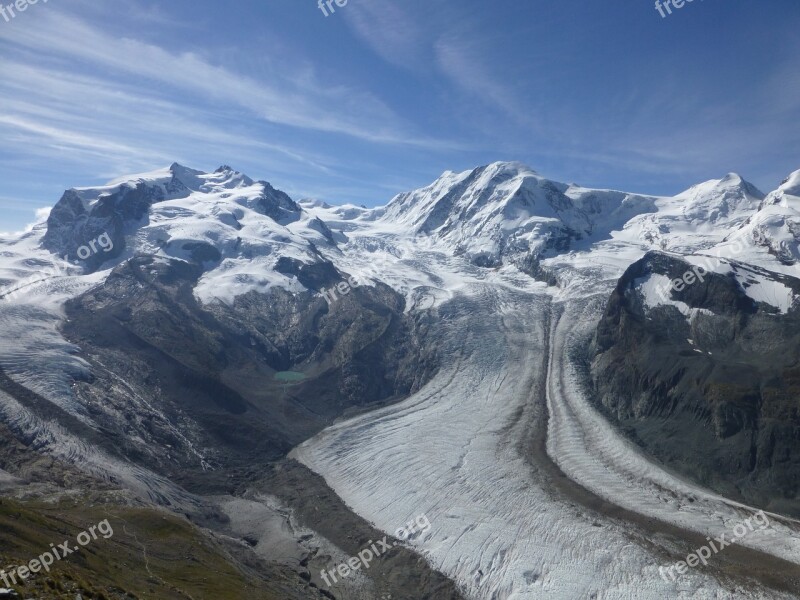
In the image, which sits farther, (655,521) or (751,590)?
(655,521)

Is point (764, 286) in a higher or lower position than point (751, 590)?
higher

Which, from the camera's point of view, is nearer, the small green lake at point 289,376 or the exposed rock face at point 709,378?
the exposed rock face at point 709,378

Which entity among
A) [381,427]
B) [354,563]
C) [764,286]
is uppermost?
[764,286]

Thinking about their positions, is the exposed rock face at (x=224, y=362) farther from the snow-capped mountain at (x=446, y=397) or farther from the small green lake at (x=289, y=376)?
the small green lake at (x=289, y=376)

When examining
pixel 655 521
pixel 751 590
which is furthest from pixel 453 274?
pixel 751 590

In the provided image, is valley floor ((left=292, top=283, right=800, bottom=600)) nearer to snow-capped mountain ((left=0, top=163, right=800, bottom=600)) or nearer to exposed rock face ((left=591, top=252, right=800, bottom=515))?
snow-capped mountain ((left=0, top=163, right=800, bottom=600))

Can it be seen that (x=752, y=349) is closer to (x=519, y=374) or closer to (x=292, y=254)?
(x=519, y=374)

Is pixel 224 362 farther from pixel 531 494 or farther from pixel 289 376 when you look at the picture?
pixel 531 494

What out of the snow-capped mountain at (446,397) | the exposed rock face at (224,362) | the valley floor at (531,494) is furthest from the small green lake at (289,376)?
the valley floor at (531,494)
